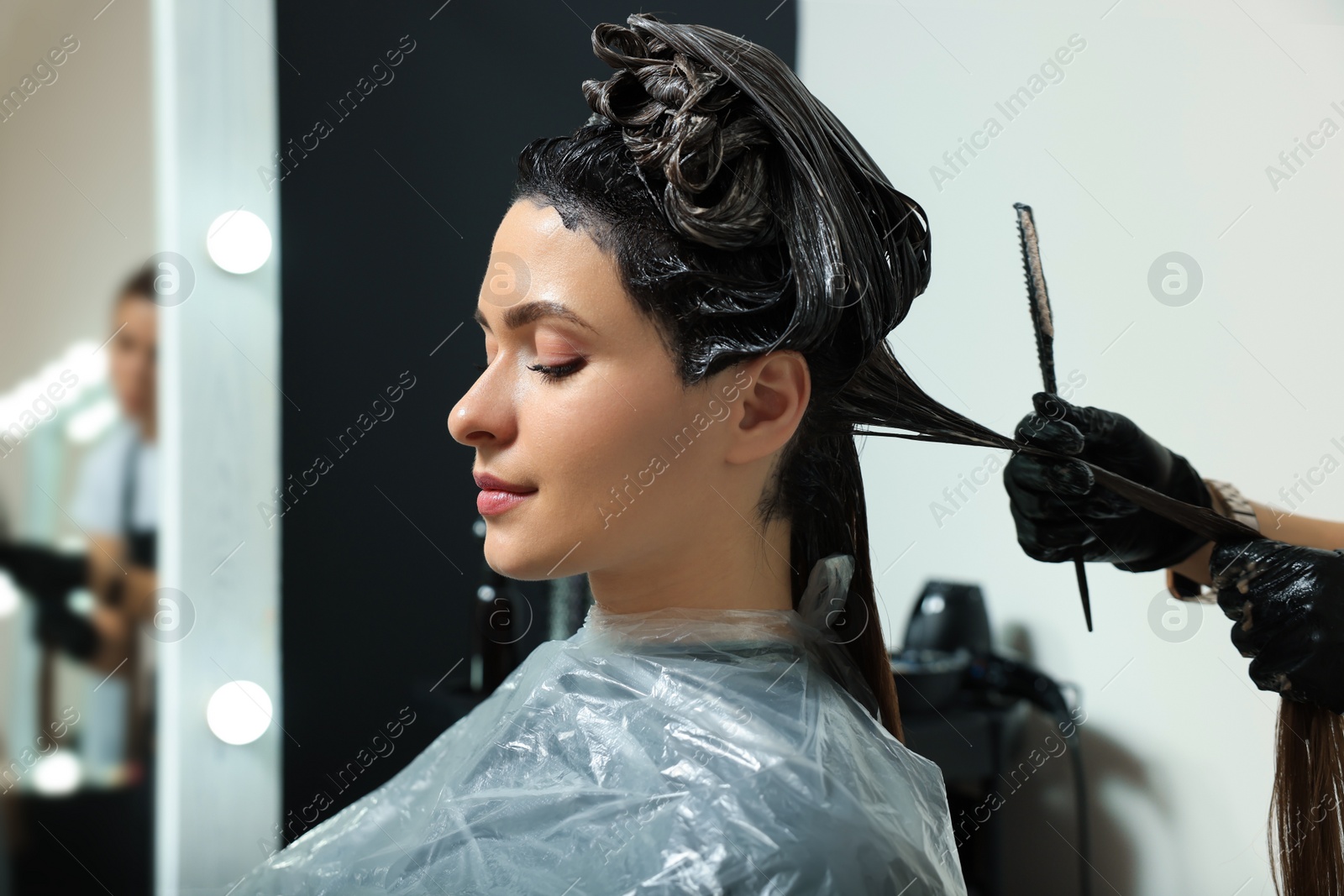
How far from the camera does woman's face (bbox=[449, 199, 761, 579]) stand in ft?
2.76

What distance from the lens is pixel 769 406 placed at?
0.90m

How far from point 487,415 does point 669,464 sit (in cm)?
17

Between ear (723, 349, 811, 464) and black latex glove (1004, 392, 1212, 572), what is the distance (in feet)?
1.05

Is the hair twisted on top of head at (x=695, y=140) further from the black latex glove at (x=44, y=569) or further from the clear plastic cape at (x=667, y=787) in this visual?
the black latex glove at (x=44, y=569)

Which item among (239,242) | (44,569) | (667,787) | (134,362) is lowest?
(667,787)

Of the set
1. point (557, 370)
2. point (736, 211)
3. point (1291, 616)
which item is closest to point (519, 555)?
point (557, 370)

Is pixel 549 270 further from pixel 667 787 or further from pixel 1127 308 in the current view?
pixel 1127 308

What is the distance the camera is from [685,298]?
2.83 ft

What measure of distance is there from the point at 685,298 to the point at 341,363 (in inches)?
48.5

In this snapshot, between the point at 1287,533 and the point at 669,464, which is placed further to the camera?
the point at 1287,533

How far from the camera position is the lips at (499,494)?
0.87 meters

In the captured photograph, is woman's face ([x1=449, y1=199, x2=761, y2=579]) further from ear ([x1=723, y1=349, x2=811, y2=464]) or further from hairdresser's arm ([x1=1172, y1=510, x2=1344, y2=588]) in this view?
hairdresser's arm ([x1=1172, y1=510, x2=1344, y2=588])

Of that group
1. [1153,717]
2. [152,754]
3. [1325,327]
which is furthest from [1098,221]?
[152,754]

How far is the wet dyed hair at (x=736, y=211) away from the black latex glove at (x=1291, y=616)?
13 centimetres
